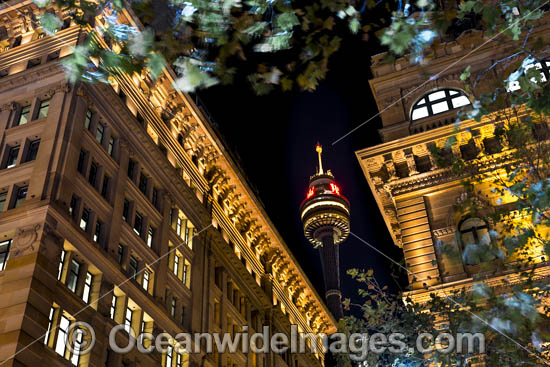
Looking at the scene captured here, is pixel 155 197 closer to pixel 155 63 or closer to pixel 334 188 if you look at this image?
pixel 155 63

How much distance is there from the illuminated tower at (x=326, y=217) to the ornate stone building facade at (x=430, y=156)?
8583 centimetres

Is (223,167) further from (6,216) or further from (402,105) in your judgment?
(6,216)

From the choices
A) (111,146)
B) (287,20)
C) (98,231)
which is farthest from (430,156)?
(287,20)

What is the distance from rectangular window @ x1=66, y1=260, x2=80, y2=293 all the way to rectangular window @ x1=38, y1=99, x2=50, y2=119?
1038 cm

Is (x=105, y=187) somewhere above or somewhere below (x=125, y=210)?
above

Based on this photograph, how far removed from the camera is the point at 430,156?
1559 inches

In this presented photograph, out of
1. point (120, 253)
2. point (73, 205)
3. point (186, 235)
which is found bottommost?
point (120, 253)

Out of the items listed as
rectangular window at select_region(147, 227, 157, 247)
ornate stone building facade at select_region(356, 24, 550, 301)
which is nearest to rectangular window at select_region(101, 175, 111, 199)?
rectangular window at select_region(147, 227, 157, 247)

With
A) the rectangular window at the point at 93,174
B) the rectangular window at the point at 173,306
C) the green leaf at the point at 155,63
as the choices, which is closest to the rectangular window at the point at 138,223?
the rectangular window at the point at 93,174

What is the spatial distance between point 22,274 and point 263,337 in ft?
117

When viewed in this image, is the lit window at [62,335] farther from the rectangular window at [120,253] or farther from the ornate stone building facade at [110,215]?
the rectangular window at [120,253]

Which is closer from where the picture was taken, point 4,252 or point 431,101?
point 4,252

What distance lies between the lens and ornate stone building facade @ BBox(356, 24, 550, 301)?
35.2 metres

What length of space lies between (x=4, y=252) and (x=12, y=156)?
7.89 m
